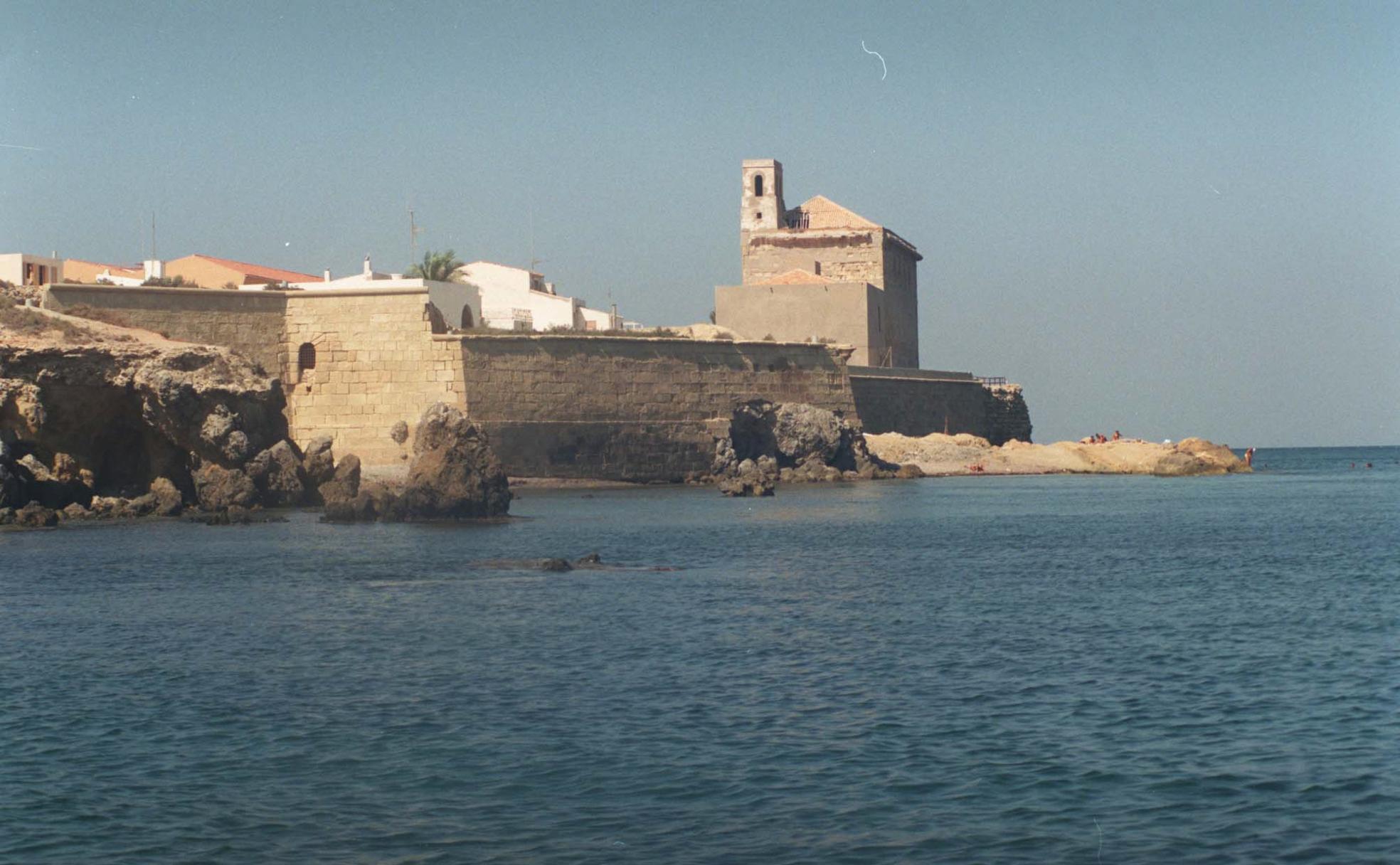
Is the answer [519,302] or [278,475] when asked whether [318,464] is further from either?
[519,302]

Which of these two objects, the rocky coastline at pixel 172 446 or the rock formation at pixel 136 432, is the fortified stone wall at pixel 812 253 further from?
the rock formation at pixel 136 432

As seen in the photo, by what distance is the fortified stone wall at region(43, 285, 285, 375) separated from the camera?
128 feet

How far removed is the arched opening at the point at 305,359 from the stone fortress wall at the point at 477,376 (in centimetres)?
5

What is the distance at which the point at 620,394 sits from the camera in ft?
145

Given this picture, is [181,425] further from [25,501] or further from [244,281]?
[244,281]

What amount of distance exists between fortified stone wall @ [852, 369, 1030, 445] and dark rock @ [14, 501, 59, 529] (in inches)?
1104

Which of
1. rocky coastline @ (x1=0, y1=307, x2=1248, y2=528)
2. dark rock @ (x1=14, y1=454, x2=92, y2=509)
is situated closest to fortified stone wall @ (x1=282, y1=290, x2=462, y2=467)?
rocky coastline @ (x1=0, y1=307, x2=1248, y2=528)

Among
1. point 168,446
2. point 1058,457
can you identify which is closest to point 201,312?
point 168,446

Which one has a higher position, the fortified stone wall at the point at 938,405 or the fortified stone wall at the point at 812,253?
the fortified stone wall at the point at 812,253

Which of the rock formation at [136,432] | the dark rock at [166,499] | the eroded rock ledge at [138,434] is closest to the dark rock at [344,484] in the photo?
the eroded rock ledge at [138,434]

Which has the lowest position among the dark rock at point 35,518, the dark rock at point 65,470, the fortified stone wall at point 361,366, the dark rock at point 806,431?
the dark rock at point 35,518

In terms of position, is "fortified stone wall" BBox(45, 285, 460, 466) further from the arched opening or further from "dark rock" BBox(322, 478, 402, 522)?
"dark rock" BBox(322, 478, 402, 522)

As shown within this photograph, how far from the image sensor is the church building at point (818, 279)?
58.7 m

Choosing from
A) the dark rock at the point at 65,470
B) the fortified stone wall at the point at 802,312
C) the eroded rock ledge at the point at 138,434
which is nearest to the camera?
the eroded rock ledge at the point at 138,434
